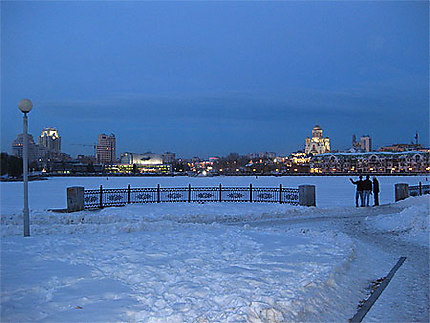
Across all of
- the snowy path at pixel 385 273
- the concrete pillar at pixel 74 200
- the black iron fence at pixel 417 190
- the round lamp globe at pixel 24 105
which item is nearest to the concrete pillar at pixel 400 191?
the black iron fence at pixel 417 190

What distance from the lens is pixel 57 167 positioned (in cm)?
19138

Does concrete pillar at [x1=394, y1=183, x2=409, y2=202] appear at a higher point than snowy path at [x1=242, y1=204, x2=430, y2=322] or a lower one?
higher

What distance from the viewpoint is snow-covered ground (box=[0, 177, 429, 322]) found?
562 cm

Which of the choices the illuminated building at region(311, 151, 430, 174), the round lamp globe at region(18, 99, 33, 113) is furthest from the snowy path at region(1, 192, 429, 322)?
the illuminated building at region(311, 151, 430, 174)

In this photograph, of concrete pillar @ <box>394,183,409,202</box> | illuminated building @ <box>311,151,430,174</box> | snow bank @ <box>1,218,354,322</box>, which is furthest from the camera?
illuminated building @ <box>311,151,430,174</box>

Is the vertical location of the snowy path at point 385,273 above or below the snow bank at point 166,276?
below

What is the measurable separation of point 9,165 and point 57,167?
125 metres

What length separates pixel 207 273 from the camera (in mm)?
7453

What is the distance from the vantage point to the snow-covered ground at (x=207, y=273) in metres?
5.62

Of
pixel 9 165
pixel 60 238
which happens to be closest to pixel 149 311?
pixel 60 238

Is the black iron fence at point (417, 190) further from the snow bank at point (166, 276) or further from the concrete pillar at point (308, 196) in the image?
the snow bank at point (166, 276)

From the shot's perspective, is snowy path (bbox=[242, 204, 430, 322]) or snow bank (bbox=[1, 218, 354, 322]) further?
snowy path (bbox=[242, 204, 430, 322])

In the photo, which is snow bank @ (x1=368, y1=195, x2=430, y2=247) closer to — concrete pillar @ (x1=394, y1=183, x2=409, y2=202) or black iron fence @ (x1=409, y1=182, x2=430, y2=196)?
concrete pillar @ (x1=394, y1=183, x2=409, y2=202)

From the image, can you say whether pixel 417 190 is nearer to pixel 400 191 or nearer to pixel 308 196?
pixel 400 191
